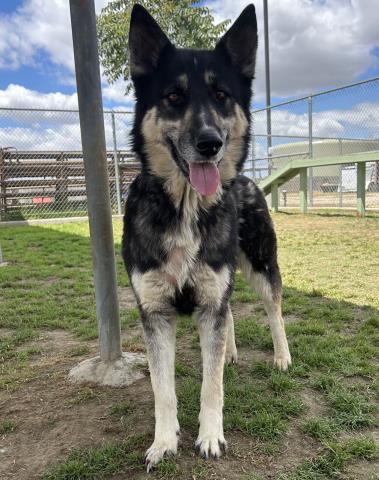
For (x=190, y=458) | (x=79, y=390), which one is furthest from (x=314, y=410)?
(x=79, y=390)

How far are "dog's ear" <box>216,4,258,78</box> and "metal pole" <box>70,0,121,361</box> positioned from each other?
0.88 m

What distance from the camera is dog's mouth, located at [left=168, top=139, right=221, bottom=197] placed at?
7.17 ft

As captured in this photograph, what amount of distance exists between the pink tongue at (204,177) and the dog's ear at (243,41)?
86 cm

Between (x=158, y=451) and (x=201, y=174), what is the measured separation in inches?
59.5

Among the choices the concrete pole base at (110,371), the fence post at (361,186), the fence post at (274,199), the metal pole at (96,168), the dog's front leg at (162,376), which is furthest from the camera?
the fence post at (274,199)

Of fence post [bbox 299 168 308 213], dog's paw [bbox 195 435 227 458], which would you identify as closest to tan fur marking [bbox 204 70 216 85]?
dog's paw [bbox 195 435 227 458]

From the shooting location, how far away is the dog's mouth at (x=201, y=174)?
2.19 m

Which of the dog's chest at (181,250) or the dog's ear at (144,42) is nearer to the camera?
the dog's chest at (181,250)

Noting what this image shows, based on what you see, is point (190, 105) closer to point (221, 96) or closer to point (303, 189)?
point (221, 96)

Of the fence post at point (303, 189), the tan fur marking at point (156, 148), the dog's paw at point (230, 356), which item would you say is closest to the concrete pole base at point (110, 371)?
the dog's paw at point (230, 356)

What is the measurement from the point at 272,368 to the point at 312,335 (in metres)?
0.77

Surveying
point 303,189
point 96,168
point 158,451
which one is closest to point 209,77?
point 96,168

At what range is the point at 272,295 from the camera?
3174 millimetres

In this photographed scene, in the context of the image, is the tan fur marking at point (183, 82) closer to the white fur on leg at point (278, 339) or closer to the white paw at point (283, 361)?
the white fur on leg at point (278, 339)
